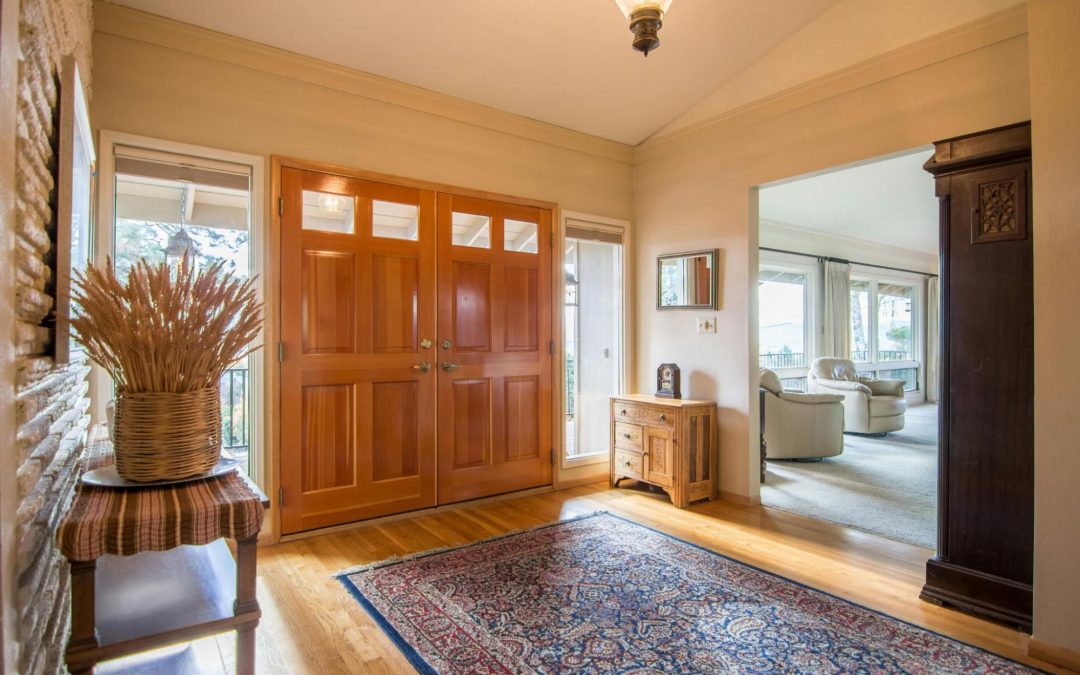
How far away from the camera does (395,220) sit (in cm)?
352

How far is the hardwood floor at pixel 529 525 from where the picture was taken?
2070 millimetres

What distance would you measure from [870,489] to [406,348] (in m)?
3.62

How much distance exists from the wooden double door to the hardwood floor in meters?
0.26

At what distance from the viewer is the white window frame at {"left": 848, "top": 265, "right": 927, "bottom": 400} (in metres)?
8.74

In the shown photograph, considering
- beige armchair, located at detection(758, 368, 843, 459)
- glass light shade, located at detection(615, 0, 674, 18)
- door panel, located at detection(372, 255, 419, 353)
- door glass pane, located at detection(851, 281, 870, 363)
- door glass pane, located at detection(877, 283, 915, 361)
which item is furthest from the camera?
door glass pane, located at detection(877, 283, 915, 361)

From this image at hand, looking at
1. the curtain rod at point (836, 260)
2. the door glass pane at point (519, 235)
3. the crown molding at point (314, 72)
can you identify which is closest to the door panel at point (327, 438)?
the door glass pane at point (519, 235)

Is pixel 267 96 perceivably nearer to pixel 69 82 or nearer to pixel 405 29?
pixel 405 29

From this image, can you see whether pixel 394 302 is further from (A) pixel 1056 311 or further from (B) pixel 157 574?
(A) pixel 1056 311

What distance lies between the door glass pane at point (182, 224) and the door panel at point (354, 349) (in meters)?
0.23

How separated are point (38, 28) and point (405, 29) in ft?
7.36

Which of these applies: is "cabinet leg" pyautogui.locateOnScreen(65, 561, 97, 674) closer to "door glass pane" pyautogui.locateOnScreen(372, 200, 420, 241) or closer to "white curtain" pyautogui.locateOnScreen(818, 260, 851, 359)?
"door glass pane" pyautogui.locateOnScreen(372, 200, 420, 241)

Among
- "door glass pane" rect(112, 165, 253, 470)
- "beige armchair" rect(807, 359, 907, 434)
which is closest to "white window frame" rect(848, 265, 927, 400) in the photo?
"beige armchair" rect(807, 359, 907, 434)

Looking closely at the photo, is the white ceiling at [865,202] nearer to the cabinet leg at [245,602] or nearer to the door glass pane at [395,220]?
the door glass pane at [395,220]

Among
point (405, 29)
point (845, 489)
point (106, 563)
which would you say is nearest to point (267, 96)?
point (405, 29)
